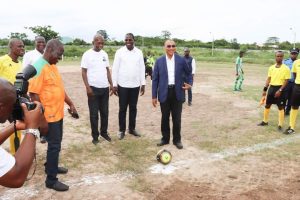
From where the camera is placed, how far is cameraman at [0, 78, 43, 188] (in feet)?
7.70

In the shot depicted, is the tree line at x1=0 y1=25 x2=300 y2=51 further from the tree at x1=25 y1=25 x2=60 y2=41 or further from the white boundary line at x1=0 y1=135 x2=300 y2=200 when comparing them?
the white boundary line at x1=0 y1=135 x2=300 y2=200

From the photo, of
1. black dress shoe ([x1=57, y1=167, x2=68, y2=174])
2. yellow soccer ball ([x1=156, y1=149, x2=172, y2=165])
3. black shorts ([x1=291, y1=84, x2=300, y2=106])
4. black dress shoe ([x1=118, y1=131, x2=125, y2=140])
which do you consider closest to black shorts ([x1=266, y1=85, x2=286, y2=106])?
black shorts ([x1=291, y1=84, x2=300, y2=106])

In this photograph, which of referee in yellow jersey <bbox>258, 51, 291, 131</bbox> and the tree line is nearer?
referee in yellow jersey <bbox>258, 51, 291, 131</bbox>

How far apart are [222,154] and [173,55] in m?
2.21

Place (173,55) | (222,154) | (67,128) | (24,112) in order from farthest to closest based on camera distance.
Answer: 1. (67,128)
2. (173,55)
3. (222,154)
4. (24,112)

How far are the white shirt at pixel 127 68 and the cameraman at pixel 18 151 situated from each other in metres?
5.25

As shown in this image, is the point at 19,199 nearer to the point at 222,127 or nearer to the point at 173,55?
the point at 173,55

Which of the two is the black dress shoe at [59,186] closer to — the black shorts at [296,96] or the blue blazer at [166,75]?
the blue blazer at [166,75]

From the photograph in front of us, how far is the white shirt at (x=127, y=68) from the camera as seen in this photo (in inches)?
303

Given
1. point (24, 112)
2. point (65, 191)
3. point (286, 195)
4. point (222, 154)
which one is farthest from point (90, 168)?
point (24, 112)

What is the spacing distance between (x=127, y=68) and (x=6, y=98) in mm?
5405

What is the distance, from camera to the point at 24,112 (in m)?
2.45

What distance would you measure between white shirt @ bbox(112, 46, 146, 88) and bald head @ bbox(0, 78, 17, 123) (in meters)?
5.32

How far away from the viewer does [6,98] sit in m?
2.36
